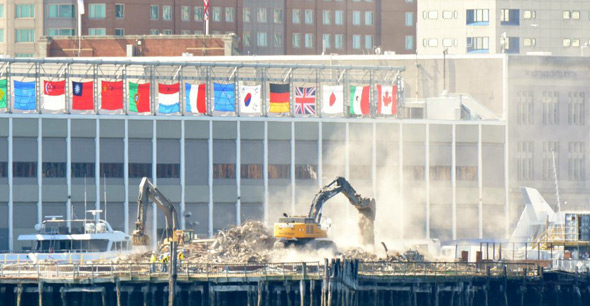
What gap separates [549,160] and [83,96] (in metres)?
48.2

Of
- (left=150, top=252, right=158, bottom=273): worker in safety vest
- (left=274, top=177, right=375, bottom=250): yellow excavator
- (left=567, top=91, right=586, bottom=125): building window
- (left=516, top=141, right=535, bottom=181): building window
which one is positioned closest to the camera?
(left=150, top=252, right=158, bottom=273): worker in safety vest

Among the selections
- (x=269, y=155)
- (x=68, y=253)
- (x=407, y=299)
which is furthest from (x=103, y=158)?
(x=407, y=299)

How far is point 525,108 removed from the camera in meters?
162

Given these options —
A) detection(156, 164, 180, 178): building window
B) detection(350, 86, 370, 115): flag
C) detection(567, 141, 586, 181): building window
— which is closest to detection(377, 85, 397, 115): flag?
Result: detection(350, 86, 370, 115): flag

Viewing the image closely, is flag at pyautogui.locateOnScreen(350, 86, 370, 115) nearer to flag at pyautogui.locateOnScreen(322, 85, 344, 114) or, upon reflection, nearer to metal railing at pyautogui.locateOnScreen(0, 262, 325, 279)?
flag at pyautogui.locateOnScreen(322, 85, 344, 114)

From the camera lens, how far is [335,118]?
153875mm

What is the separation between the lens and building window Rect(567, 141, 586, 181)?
163 metres

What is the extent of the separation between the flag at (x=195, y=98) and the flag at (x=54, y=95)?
11742 millimetres

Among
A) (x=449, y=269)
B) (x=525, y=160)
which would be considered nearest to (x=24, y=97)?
(x=525, y=160)

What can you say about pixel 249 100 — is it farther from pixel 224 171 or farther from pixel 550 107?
pixel 550 107

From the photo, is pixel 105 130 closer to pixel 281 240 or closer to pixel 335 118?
pixel 335 118

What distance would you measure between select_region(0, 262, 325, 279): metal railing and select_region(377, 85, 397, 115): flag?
50.0 metres

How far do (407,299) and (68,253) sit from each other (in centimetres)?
2807

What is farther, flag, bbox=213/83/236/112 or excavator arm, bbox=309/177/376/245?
flag, bbox=213/83/236/112
